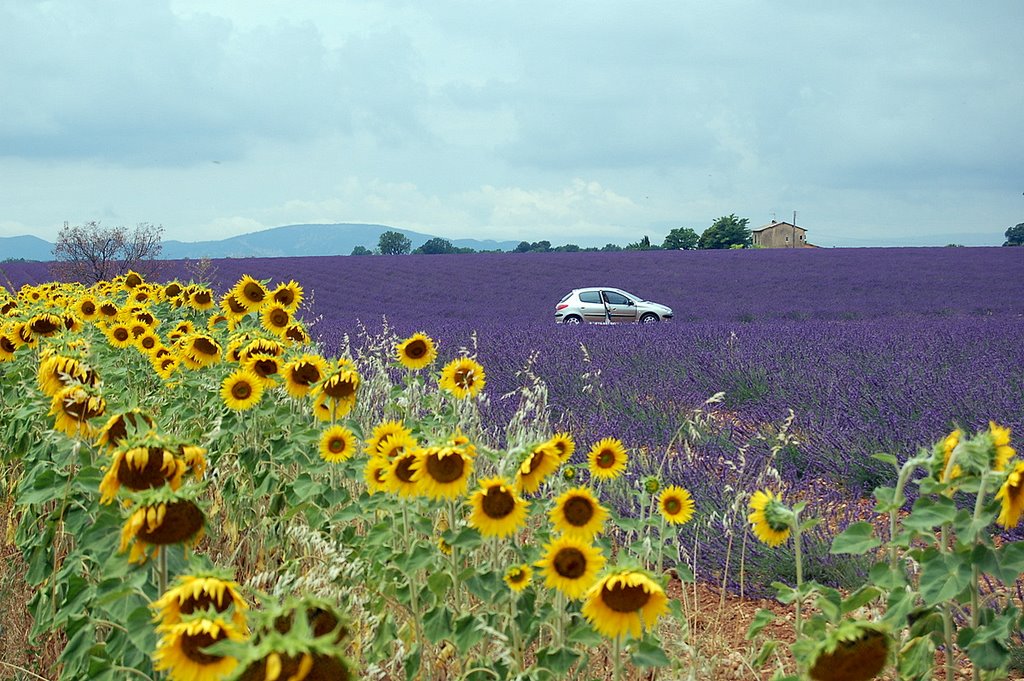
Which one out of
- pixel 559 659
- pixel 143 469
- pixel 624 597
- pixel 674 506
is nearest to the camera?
pixel 624 597

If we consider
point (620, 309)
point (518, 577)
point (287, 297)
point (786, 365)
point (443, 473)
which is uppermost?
point (287, 297)

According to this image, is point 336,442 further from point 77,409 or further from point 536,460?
point 536,460

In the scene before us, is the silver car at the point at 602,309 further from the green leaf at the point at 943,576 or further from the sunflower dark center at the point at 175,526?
the sunflower dark center at the point at 175,526

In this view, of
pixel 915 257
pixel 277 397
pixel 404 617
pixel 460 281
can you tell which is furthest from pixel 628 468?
pixel 915 257

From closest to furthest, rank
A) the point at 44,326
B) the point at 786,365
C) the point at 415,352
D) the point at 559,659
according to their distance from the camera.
Answer: the point at 559,659
the point at 415,352
the point at 44,326
the point at 786,365

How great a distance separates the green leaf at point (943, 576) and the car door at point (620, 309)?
15.2 m

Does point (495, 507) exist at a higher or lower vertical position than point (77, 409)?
lower

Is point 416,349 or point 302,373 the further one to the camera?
point 416,349

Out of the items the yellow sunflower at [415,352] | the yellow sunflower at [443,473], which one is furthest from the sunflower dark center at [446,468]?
the yellow sunflower at [415,352]

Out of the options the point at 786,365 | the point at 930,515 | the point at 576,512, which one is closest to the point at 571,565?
the point at 576,512

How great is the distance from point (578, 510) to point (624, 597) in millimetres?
338

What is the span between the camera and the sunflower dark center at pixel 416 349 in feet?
11.1

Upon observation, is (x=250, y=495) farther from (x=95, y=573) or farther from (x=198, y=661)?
(x=198, y=661)

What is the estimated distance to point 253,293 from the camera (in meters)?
4.23
